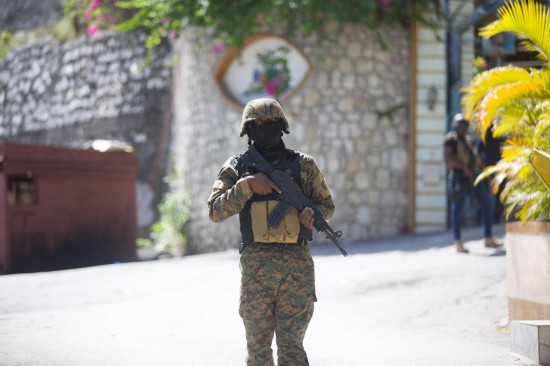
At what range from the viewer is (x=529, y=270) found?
6984 millimetres

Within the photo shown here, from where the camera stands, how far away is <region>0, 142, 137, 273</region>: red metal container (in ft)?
44.4

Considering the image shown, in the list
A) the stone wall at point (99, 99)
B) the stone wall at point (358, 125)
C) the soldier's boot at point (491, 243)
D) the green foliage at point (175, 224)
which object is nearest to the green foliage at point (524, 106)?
the soldier's boot at point (491, 243)

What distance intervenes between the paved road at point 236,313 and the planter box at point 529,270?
1.08 feet

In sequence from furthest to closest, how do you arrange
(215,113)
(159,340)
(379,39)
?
(215,113) < (379,39) < (159,340)

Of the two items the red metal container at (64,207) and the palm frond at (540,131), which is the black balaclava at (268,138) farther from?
the red metal container at (64,207)

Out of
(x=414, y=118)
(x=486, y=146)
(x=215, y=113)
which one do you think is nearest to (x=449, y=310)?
(x=486, y=146)

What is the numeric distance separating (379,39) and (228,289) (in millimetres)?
6190

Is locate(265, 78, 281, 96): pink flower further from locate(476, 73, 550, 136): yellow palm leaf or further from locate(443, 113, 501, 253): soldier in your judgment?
locate(476, 73, 550, 136): yellow palm leaf

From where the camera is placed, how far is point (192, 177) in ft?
52.9

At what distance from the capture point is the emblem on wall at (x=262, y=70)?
1465 cm

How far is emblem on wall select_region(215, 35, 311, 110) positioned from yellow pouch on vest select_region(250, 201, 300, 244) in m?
9.99

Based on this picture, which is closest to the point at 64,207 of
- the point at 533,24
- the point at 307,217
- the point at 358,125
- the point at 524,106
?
the point at 358,125

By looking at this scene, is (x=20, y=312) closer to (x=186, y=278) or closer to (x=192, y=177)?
(x=186, y=278)

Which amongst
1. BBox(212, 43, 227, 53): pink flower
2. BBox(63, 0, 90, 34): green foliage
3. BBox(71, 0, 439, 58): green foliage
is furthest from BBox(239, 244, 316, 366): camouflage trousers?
BBox(63, 0, 90, 34): green foliage
